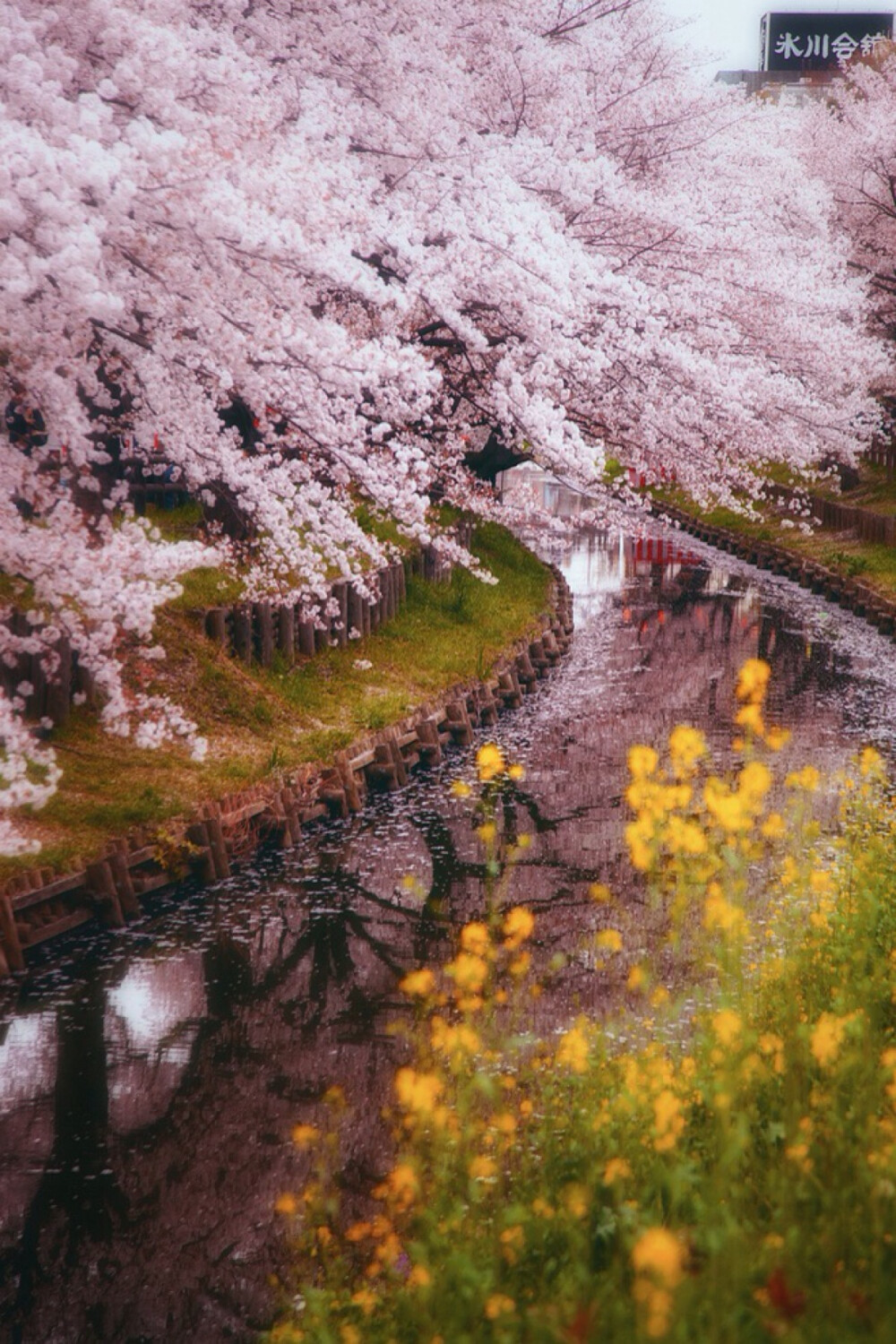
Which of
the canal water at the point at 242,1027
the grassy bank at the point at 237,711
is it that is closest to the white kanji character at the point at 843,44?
the grassy bank at the point at 237,711

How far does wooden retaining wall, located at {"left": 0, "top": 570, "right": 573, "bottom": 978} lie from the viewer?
9742 mm

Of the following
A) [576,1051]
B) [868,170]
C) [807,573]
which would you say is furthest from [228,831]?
[868,170]

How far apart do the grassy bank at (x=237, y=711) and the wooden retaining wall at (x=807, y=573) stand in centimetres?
945

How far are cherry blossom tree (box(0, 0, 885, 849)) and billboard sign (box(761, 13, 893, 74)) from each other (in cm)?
6140

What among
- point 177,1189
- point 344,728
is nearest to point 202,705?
point 344,728

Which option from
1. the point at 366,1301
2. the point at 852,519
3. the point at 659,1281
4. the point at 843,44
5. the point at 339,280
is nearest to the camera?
the point at 659,1281

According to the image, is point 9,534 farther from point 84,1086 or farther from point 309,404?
point 84,1086

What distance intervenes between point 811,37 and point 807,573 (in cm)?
6011

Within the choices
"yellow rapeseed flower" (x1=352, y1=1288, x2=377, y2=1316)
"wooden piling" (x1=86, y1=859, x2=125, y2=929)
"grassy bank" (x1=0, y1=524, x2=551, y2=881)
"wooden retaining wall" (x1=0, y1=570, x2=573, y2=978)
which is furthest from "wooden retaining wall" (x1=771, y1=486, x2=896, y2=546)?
"yellow rapeseed flower" (x1=352, y1=1288, x2=377, y2=1316)

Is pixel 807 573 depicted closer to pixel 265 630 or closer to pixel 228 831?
pixel 265 630

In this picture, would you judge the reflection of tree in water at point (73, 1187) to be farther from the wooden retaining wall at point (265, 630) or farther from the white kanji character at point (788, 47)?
the white kanji character at point (788, 47)

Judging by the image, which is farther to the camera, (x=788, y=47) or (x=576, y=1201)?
(x=788, y=47)

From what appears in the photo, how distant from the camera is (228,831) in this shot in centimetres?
1190

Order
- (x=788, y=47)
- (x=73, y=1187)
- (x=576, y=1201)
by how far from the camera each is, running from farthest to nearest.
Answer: (x=788, y=47) < (x=73, y=1187) < (x=576, y=1201)
